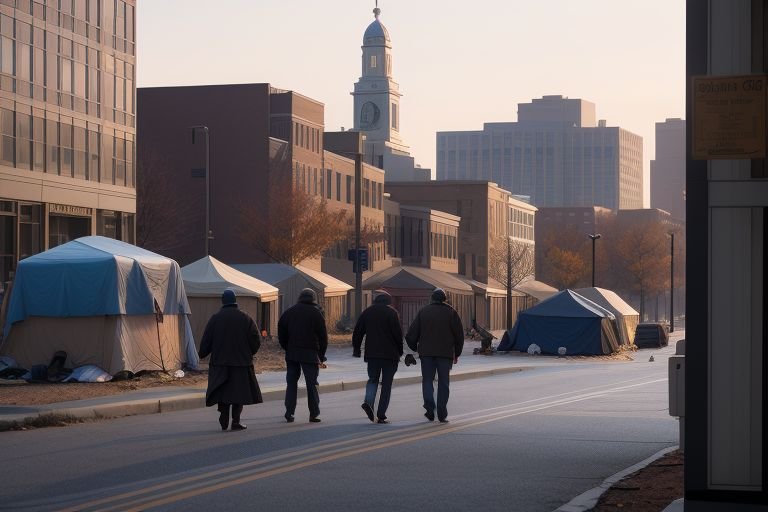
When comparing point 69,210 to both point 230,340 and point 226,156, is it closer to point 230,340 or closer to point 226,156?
point 226,156

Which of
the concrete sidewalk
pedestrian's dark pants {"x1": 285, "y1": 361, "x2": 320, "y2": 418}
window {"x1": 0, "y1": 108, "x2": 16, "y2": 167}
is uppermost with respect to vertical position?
window {"x1": 0, "y1": 108, "x2": 16, "y2": 167}

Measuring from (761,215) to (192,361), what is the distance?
76.1 feet

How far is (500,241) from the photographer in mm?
115812

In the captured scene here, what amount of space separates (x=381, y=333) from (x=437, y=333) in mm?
773

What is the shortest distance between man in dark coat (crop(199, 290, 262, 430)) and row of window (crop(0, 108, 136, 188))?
33652mm

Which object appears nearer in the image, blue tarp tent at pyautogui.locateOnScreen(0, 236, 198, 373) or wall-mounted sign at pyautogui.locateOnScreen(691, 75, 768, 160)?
wall-mounted sign at pyautogui.locateOnScreen(691, 75, 768, 160)

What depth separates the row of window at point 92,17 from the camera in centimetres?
5320

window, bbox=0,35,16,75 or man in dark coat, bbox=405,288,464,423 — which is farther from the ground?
window, bbox=0,35,16,75

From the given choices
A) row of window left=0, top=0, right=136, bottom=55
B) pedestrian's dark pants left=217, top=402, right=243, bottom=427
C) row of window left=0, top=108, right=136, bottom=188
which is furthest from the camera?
row of window left=0, top=0, right=136, bottom=55

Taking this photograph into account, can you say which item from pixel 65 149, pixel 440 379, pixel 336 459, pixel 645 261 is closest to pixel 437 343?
pixel 440 379

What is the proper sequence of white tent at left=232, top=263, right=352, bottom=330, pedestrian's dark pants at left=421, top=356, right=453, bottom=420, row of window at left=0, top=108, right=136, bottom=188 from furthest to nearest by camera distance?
white tent at left=232, top=263, right=352, bottom=330 < row of window at left=0, top=108, right=136, bottom=188 < pedestrian's dark pants at left=421, top=356, right=453, bottom=420

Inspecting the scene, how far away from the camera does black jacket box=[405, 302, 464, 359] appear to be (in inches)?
762

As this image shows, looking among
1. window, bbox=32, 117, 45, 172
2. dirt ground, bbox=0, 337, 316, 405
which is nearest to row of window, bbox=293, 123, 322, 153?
window, bbox=32, 117, 45, 172

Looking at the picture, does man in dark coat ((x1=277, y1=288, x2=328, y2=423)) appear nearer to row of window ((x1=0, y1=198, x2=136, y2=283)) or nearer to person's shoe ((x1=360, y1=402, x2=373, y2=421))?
person's shoe ((x1=360, y1=402, x2=373, y2=421))
